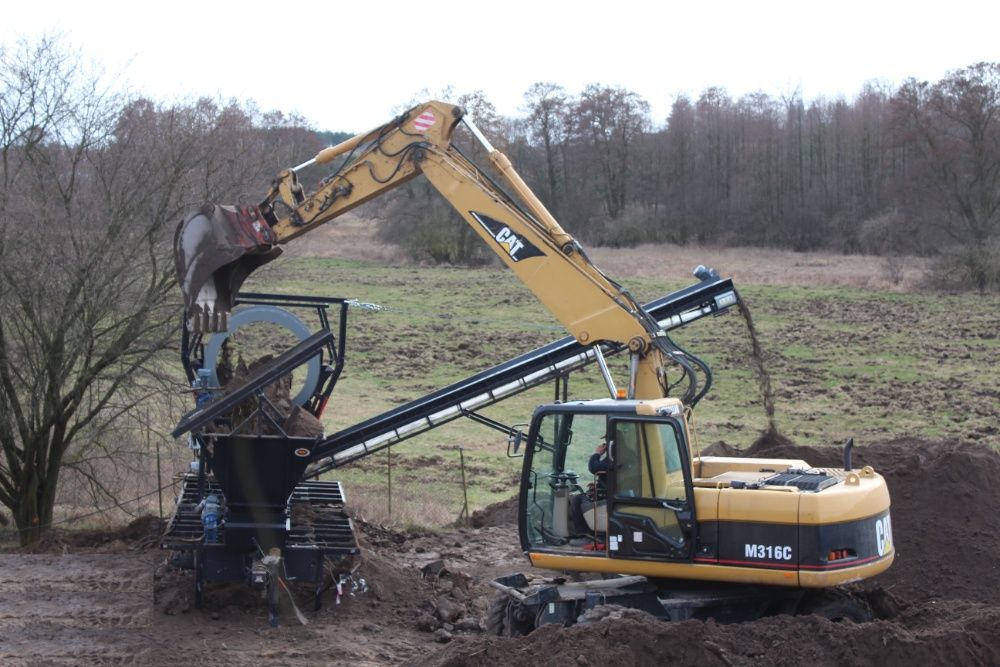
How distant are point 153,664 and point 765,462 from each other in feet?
18.6

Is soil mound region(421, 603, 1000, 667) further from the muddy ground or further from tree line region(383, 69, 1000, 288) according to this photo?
tree line region(383, 69, 1000, 288)

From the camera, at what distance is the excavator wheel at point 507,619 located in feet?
30.7

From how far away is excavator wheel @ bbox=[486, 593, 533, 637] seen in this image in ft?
30.7

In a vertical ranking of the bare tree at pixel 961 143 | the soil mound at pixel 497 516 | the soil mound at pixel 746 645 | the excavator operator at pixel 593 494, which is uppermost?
the bare tree at pixel 961 143

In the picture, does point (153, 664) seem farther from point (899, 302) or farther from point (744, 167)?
point (744, 167)

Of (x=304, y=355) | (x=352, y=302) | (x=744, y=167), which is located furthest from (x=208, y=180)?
(x=744, y=167)

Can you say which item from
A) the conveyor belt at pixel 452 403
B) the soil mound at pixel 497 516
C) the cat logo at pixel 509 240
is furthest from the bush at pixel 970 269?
the cat logo at pixel 509 240

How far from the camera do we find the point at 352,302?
12.7m

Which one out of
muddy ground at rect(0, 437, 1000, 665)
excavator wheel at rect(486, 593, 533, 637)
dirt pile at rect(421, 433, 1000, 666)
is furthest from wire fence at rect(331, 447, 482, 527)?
dirt pile at rect(421, 433, 1000, 666)

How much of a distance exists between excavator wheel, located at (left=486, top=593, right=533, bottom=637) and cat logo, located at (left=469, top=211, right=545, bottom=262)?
10.4 feet

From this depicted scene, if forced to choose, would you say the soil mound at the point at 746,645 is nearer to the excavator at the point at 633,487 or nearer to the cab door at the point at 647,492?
the excavator at the point at 633,487

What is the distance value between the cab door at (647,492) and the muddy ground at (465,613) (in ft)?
2.05

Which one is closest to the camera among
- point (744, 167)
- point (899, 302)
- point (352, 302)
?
point (352, 302)

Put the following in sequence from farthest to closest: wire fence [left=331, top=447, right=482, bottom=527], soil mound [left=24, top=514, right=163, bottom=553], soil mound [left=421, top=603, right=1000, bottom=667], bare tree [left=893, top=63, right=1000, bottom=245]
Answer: bare tree [left=893, top=63, right=1000, bottom=245], wire fence [left=331, top=447, right=482, bottom=527], soil mound [left=24, top=514, right=163, bottom=553], soil mound [left=421, top=603, right=1000, bottom=667]
